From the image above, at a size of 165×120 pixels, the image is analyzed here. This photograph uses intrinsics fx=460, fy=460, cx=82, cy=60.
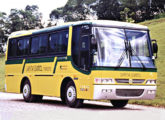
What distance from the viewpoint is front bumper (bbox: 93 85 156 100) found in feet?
51.8

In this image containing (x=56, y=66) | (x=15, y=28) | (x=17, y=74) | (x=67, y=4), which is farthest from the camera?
(x=67, y=4)

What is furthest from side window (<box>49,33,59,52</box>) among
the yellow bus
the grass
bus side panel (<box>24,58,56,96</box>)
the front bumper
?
the grass

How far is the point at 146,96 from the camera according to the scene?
16.7 meters

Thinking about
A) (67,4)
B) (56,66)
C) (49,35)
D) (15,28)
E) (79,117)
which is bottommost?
(79,117)

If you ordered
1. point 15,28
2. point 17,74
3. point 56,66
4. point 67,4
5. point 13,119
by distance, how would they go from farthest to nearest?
point 67,4 → point 15,28 → point 17,74 → point 56,66 → point 13,119

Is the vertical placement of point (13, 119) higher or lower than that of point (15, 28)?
lower

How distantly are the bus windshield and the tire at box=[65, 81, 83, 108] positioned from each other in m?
1.70

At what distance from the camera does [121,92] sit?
16.2 metres

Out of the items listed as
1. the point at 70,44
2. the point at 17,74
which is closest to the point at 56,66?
the point at 70,44

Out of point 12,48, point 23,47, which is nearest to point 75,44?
point 23,47

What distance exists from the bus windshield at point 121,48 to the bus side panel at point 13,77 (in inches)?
271

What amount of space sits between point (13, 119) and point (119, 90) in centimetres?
497

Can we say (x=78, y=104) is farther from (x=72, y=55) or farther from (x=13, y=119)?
(x=13, y=119)

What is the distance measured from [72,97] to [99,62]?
1948 millimetres
